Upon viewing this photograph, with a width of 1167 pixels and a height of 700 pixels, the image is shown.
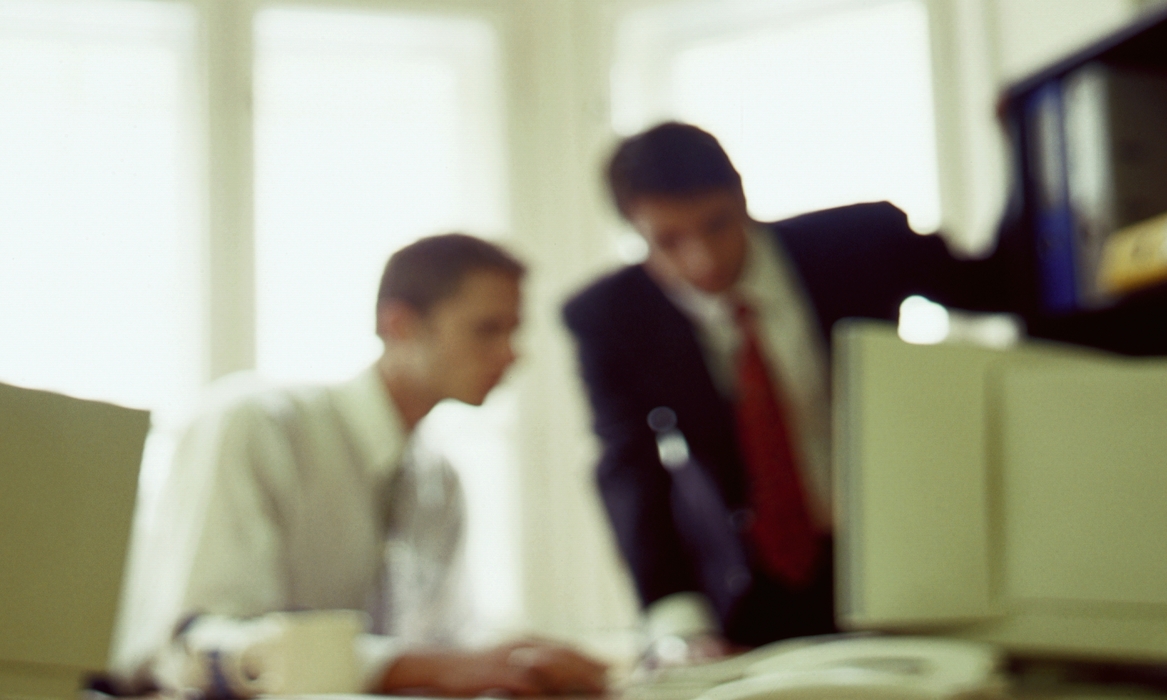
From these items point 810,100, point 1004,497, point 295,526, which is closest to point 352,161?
point 810,100

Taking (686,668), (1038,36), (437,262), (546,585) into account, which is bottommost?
(546,585)

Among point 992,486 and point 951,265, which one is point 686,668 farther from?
point 951,265

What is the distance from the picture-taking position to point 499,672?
3.79ft

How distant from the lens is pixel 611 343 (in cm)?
187

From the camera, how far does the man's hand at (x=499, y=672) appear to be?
113 centimetres

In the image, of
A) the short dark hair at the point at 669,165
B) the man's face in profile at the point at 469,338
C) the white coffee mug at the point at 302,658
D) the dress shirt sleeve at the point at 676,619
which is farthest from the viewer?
the man's face in profile at the point at 469,338

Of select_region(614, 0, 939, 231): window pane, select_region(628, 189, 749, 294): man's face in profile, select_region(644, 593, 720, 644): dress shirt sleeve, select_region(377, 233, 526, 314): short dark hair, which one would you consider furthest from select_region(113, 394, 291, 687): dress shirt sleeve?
select_region(614, 0, 939, 231): window pane

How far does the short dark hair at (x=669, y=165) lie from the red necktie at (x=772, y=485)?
295 millimetres

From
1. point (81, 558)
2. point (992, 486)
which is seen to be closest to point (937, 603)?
point (992, 486)

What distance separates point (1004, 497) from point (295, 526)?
1004mm

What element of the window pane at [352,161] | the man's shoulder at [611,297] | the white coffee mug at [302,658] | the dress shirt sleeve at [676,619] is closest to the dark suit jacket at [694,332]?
the man's shoulder at [611,297]

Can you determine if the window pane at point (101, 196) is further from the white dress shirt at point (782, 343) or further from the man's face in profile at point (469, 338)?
the white dress shirt at point (782, 343)

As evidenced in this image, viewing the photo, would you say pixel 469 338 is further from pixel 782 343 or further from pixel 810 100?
pixel 810 100

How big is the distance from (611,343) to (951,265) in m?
0.56
